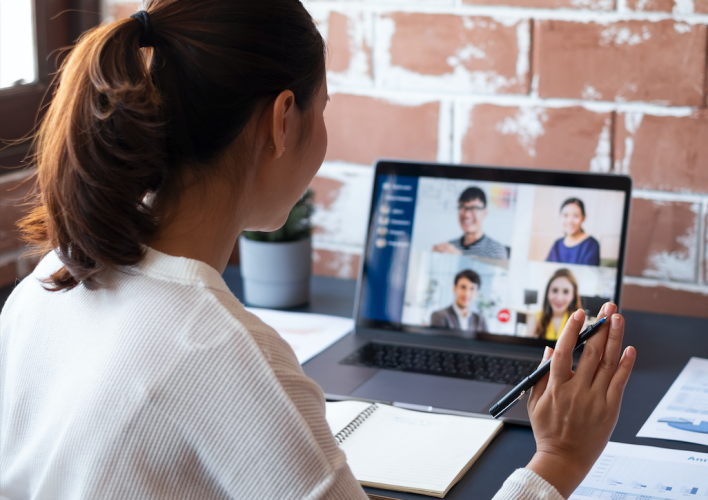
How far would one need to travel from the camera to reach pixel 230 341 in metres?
0.60

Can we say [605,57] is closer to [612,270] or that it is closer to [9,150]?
[612,270]

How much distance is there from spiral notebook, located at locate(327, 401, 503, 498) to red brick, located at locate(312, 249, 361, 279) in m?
0.60

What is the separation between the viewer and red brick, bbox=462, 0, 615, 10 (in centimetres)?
128

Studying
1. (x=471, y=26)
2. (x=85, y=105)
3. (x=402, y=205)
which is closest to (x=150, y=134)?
(x=85, y=105)

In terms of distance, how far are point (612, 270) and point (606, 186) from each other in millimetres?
127

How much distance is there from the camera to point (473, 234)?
48.0 inches

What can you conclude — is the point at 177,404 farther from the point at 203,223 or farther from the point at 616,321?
the point at 616,321

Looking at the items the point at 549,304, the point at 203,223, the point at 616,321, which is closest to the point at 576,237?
the point at 549,304

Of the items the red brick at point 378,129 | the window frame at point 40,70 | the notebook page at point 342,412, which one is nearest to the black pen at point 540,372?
the notebook page at point 342,412

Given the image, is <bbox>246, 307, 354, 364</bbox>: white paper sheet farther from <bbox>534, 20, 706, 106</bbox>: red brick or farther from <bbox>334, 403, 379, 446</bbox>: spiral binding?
<bbox>534, 20, 706, 106</bbox>: red brick

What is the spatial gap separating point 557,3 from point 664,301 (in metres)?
0.54

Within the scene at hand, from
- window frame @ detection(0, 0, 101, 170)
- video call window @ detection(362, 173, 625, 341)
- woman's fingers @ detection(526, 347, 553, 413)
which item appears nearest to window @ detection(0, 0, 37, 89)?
window frame @ detection(0, 0, 101, 170)

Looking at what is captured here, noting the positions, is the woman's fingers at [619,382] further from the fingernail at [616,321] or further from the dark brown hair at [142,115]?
the dark brown hair at [142,115]

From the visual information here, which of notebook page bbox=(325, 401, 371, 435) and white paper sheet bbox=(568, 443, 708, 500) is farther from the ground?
white paper sheet bbox=(568, 443, 708, 500)
